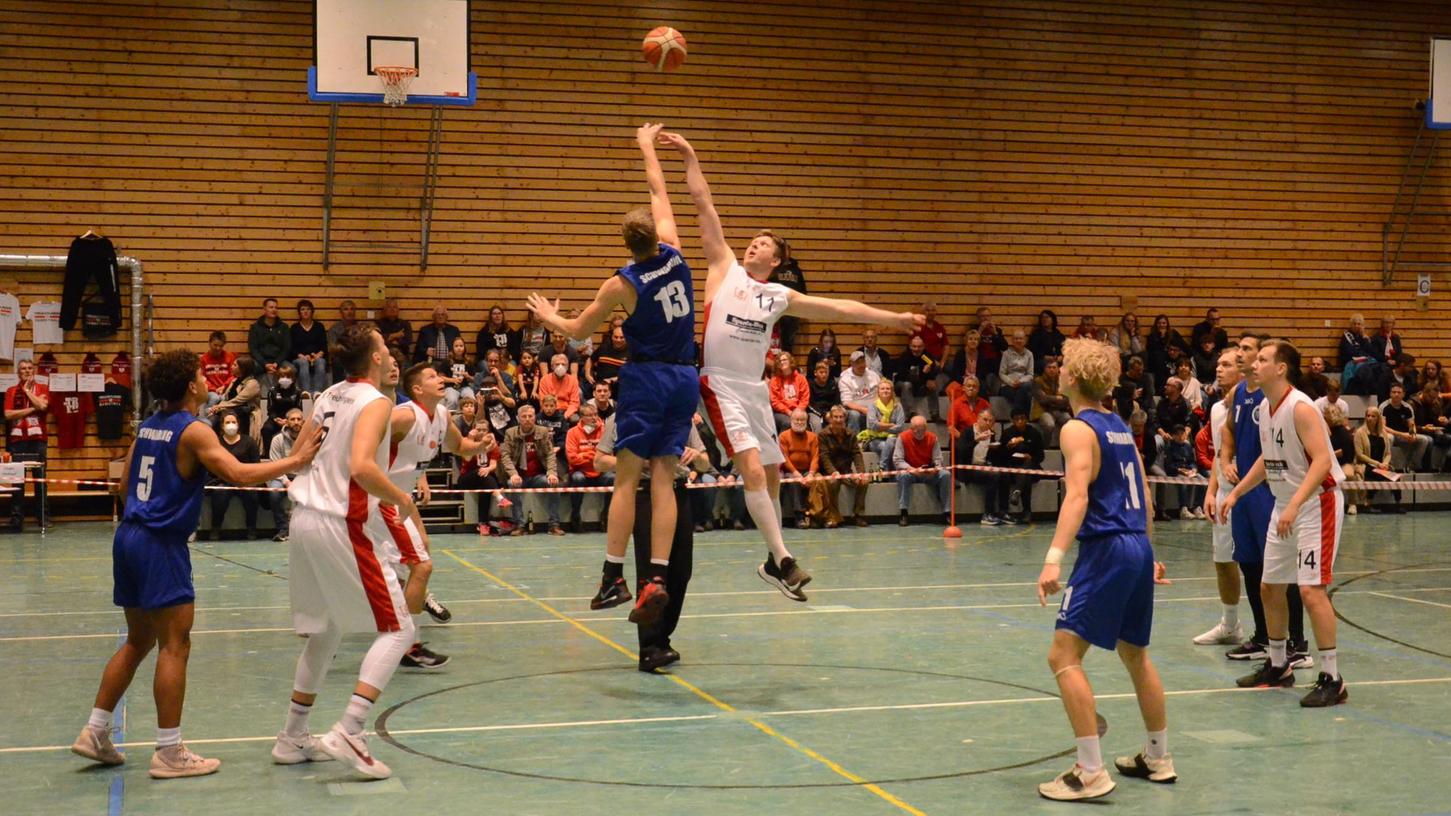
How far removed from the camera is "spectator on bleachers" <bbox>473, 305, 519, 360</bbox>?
21.1 m

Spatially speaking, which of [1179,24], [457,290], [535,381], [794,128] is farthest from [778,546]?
[1179,24]

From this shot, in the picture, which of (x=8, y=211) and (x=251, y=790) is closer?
(x=251, y=790)

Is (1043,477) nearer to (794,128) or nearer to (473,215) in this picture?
(794,128)

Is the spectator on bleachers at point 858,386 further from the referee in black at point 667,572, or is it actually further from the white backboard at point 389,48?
the referee in black at point 667,572

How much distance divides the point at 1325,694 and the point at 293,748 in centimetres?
550

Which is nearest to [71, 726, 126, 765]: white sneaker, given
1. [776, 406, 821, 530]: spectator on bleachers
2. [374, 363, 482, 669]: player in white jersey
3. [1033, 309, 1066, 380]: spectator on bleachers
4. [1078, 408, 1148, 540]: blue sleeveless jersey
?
[374, 363, 482, 669]: player in white jersey

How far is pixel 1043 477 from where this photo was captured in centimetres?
2072

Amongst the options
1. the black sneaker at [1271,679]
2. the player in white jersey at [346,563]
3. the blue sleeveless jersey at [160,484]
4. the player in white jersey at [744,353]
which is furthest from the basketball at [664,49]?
the black sneaker at [1271,679]

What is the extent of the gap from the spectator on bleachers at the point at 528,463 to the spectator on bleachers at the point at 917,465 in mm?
4720

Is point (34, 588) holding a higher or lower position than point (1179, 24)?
lower

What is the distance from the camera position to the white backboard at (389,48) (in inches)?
741

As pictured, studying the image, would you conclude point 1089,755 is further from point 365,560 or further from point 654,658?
point 654,658

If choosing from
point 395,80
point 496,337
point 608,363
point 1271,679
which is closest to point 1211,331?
point 608,363

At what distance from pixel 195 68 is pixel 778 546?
15.5 metres
